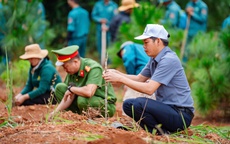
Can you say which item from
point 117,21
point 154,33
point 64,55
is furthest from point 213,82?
point 117,21

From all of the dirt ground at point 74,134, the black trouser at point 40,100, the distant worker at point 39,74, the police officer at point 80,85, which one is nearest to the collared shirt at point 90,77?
the police officer at point 80,85

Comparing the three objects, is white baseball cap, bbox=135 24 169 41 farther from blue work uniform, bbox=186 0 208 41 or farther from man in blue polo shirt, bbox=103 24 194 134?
blue work uniform, bbox=186 0 208 41

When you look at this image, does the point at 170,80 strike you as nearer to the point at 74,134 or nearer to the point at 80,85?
the point at 74,134

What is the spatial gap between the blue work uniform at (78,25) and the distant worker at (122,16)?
0.67m

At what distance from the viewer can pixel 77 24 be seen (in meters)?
12.7

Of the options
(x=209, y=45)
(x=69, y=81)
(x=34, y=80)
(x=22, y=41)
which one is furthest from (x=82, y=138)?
(x=22, y=41)

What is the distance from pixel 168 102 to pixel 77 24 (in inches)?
301

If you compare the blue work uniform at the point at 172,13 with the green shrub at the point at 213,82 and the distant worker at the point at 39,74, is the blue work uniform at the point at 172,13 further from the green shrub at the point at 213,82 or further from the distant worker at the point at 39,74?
the distant worker at the point at 39,74

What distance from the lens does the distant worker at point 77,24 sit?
12516 millimetres

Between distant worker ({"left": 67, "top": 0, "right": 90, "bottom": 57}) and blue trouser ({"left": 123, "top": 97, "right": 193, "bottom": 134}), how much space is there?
289 inches

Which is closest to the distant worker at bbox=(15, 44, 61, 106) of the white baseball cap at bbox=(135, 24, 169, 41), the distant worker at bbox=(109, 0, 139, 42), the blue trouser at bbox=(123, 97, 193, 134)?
the blue trouser at bbox=(123, 97, 193, 134)

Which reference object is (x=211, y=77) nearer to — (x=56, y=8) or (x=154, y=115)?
(x=154, y=115)

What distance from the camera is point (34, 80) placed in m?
7.58

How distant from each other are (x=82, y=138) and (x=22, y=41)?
5.90 m
